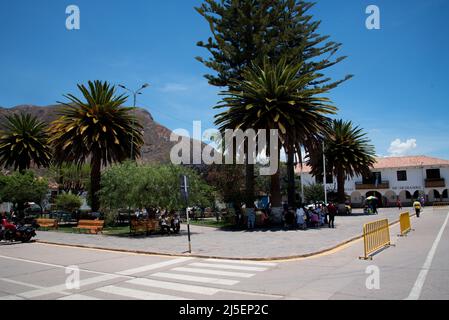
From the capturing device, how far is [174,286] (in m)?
8.51

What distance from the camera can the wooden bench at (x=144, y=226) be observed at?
825 inches

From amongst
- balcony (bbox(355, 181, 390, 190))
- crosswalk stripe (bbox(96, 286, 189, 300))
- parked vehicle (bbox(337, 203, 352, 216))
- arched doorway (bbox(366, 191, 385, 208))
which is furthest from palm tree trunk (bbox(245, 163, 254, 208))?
balcony (bbox(355, 181, 390, 190))

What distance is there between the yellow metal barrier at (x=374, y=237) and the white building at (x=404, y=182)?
42.9 m

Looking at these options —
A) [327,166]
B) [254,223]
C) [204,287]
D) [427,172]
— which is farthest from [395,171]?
[204,287]

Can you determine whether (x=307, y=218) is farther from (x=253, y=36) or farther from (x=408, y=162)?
(x=408, y=162)

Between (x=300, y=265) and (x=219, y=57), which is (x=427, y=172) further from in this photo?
(x=300, y=265)

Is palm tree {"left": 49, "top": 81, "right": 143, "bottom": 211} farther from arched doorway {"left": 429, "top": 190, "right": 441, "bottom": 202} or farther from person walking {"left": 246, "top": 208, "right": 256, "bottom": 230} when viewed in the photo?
arched doorway {"left": 429, "top": 190, "right": 441, "bottom": 202}

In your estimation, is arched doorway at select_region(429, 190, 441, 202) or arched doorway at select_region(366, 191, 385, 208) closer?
arched doorway at select_region(429, 190, 441, 202)

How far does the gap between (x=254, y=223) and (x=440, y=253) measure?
50.1 feet

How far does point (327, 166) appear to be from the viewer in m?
42.2

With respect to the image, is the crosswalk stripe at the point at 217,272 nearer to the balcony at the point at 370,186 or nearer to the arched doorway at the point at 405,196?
the balcony at the point at 370,186

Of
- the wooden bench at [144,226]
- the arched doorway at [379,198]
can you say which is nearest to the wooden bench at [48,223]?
the wooden bench at [144,226]

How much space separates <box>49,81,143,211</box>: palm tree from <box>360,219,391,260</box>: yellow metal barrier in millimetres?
19956

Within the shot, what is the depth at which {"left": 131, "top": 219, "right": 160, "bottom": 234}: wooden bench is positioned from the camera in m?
21.0
